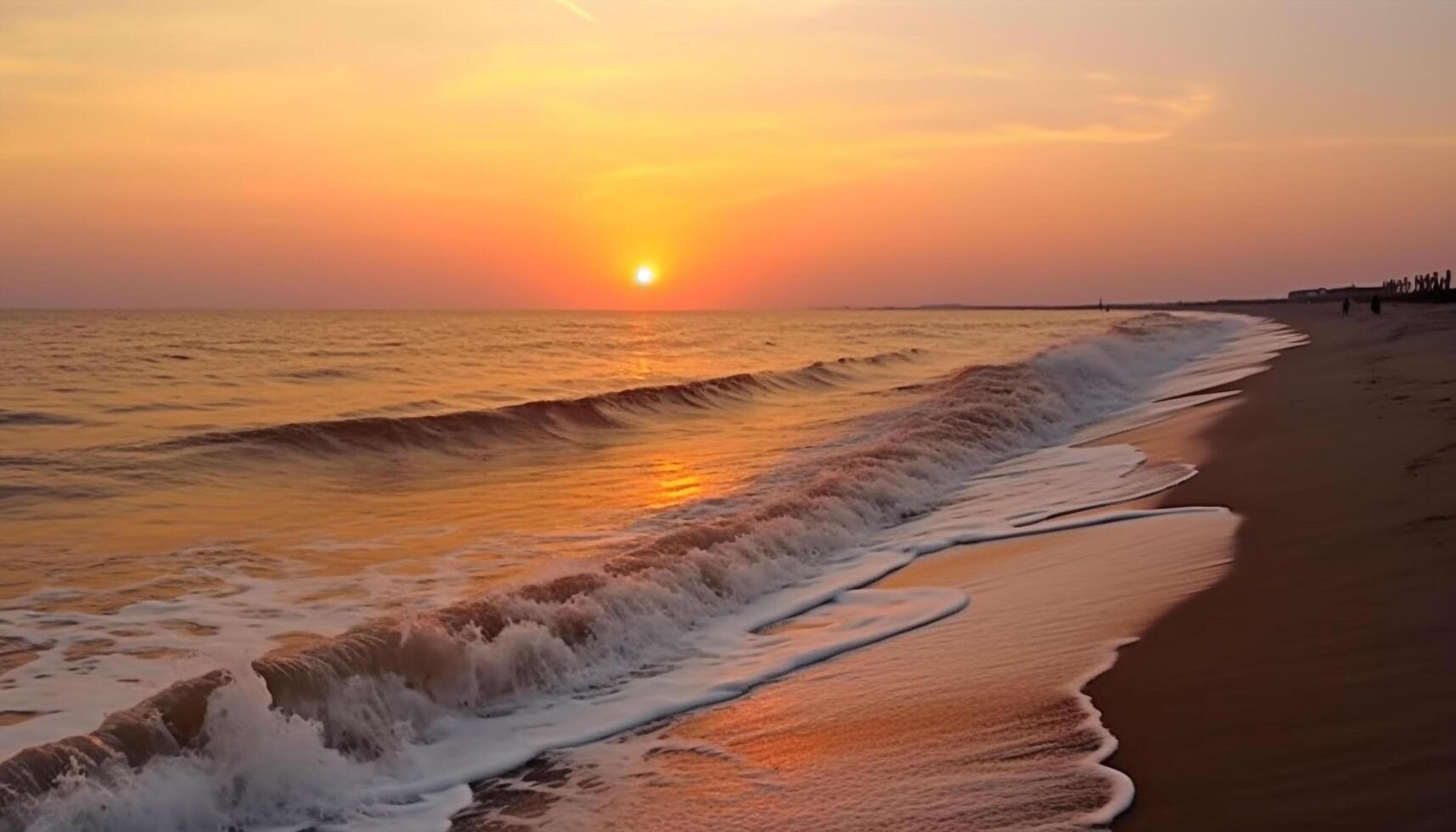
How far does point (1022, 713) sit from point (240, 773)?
328 centimetres

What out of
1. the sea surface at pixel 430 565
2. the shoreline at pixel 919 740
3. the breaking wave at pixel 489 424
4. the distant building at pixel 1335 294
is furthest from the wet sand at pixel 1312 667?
the distant building at pixel 1335 294

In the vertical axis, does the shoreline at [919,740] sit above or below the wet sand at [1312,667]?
below

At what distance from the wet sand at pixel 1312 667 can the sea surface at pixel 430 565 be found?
1881 millimetres

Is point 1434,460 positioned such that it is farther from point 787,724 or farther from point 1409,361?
point 1409,361

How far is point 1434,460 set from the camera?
9047 mm

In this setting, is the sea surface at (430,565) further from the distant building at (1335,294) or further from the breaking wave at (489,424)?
the distant building at (1335,294)

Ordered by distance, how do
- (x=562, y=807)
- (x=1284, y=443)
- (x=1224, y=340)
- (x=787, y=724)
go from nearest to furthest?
(x=562, y=807) → (x=787, y=724) → (x=1284, y=443) → (x=1224, y=340)

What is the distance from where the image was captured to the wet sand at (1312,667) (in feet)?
12.1

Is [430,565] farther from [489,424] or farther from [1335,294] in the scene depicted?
[1335,294]

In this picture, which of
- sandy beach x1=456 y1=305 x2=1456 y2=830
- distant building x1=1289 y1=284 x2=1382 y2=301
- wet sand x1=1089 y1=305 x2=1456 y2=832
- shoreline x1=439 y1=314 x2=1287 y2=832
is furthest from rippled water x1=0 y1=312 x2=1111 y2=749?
distant building x1=1289 y1=284 x2=1382 y2=301

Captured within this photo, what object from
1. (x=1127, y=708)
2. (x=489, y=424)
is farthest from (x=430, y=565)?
(x=489, y=424)

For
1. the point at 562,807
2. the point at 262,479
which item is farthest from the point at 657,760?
the point at 262,479

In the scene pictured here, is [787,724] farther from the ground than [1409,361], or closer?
closer

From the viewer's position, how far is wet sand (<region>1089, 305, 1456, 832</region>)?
3.70 metres
